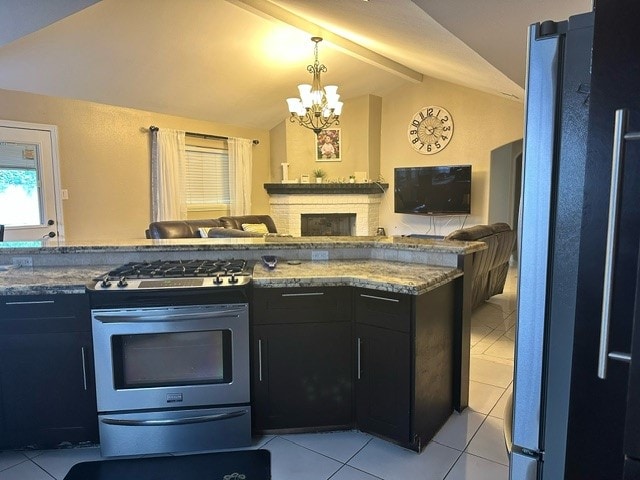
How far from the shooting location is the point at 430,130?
7289 mm

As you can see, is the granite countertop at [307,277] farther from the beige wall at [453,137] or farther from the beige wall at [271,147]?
the beige wall at [453,137]

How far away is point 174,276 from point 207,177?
4777 millimetres

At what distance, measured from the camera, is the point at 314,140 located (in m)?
7.69

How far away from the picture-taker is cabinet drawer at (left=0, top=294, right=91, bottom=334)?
2.07m

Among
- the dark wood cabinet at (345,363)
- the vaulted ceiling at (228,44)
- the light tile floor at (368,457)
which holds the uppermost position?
the vaulted ceiling at (228,44)

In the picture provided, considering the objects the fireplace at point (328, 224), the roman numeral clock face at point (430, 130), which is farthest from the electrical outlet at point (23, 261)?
the roman numeral clock face at point (430, 130)

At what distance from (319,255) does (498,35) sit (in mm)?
1931

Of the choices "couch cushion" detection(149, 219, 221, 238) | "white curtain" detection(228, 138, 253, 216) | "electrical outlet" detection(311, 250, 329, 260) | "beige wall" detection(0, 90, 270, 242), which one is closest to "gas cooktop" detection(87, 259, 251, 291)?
"electrical outlet" detection(311, 250, 329, 260)

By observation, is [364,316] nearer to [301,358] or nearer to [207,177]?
[301,358]

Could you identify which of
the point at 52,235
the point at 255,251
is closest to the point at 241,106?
the point at 52,235

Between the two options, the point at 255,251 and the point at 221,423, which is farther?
the point at 255,251

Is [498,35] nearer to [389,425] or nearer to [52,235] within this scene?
[389,425]

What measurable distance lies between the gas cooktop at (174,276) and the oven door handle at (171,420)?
26.5 inches

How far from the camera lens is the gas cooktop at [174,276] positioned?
2.11 m
